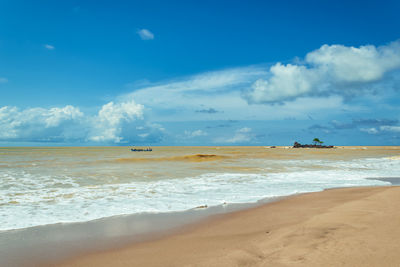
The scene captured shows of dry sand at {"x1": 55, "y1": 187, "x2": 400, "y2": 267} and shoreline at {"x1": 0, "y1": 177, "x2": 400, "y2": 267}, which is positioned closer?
dry sand at {"x1": 55, "y1": 187, "x2": 400, "y2": 267}

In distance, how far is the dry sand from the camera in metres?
3.83

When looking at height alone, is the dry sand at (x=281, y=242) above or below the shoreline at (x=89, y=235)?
above

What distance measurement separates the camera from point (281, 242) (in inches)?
182

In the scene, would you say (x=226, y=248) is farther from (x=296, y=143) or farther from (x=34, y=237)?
(x=296, y=143)

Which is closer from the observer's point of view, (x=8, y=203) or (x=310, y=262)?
(x=310, y=262)

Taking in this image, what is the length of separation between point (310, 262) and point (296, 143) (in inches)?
4915

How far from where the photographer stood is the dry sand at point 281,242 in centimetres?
383

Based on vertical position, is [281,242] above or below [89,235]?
above

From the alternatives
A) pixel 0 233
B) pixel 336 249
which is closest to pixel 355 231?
pixel 336 249

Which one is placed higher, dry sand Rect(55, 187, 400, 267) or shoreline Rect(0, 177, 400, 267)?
dry sand Rect(55, 187, 400, 267)

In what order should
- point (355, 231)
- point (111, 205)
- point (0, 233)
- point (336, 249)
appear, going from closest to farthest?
1. point (336, 249)
2. point (355, 231)
3. point (0, 233)
4. point (111, 205)

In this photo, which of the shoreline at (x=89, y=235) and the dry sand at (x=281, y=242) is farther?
the shoreline at (x=89, y=235)

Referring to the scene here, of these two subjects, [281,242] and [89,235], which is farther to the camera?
[89,235]

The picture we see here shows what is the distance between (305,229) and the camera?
17.4ft
